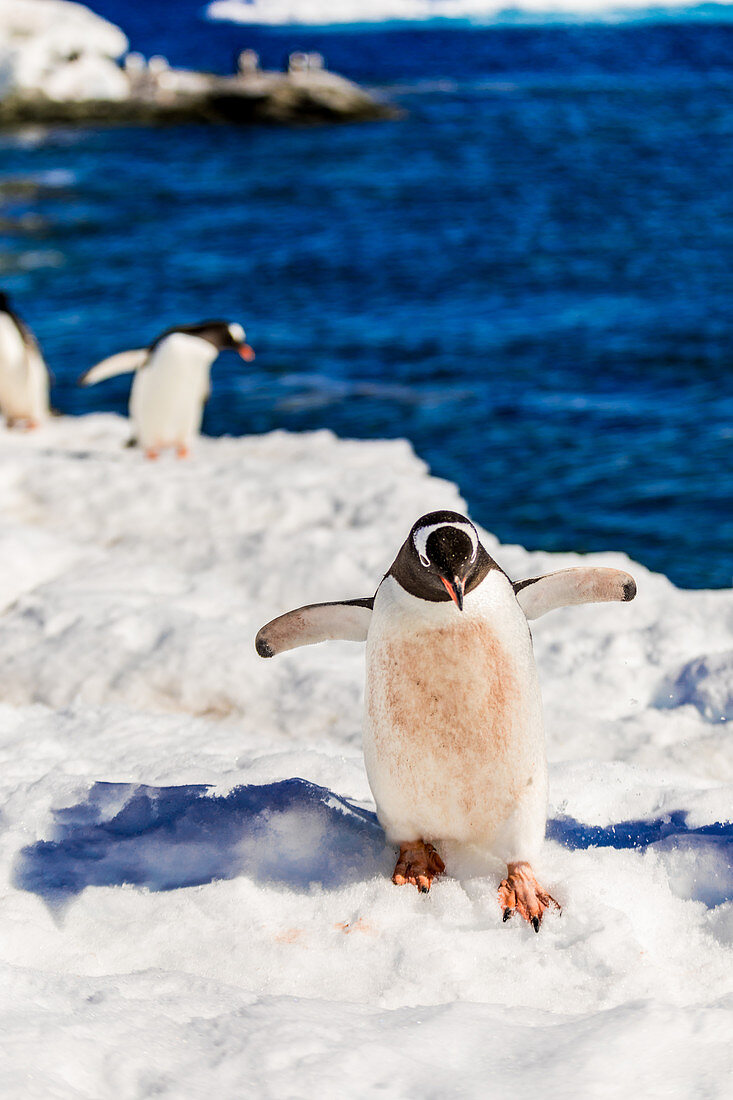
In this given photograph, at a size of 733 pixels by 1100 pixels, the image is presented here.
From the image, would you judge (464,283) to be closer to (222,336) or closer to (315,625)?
(222,336)

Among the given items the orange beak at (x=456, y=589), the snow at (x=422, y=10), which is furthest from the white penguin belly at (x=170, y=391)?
the snow at (x=422, y=10)

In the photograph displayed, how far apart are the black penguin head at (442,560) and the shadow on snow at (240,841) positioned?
780 mm

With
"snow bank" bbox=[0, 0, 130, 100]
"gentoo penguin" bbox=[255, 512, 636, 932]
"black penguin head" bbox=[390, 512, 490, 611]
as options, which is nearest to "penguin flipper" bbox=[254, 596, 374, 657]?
"gentoo penguin" bbox=[255, 512, 636, 932]

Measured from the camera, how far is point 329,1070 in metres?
2.12

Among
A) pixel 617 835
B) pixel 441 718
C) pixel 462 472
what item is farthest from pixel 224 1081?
pixel 462 472

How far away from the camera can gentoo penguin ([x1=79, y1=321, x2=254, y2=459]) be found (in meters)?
8.77

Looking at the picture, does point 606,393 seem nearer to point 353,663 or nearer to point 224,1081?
point 353,663

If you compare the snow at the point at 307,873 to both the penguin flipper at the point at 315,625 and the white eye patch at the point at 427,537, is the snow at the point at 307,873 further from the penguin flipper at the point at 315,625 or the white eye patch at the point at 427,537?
the white eye patch at the point at 427,537

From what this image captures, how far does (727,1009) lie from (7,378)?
885 centimetres

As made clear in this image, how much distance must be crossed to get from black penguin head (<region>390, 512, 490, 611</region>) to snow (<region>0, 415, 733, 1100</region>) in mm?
781

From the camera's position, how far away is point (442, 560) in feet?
8.30

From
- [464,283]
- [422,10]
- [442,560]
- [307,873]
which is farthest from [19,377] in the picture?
[422,10]

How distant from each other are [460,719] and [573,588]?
1.70 feet

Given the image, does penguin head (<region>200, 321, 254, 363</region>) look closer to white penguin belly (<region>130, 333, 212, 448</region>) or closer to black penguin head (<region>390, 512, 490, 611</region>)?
white penguin belly (<region>130, 333, 212, 448</region>)
